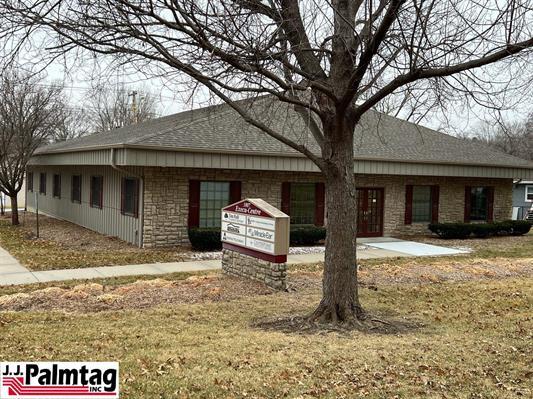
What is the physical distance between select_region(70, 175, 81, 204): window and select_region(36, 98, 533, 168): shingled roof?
2.36 m

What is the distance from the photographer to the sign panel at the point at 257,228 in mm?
9766

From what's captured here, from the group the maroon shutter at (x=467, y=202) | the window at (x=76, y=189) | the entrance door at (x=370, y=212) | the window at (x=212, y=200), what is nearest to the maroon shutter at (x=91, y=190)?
the window at (x=76, y=189)

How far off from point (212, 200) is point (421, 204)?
28.6ft

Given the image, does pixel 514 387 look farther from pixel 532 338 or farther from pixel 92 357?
pixel 92 357

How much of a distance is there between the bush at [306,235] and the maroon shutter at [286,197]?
80 centimetres

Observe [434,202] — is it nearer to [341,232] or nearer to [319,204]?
[319,204]

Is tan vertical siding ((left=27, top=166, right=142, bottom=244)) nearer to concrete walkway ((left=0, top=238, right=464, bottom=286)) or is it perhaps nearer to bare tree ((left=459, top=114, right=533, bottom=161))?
concrete walkway ((left=0, top=238, right=464, bottom=286))

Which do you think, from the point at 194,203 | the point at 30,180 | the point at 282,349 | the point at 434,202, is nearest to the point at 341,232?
the point at 282,349

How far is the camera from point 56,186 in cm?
2617

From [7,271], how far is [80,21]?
7242mm

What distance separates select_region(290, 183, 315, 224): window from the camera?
17.9 m

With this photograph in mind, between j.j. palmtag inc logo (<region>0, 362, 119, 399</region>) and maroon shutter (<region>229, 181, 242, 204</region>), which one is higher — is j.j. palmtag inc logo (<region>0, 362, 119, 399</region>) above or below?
below

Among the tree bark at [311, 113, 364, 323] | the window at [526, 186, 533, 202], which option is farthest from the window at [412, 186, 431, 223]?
the window at [526, 186, 533, 202]

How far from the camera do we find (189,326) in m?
7.08
